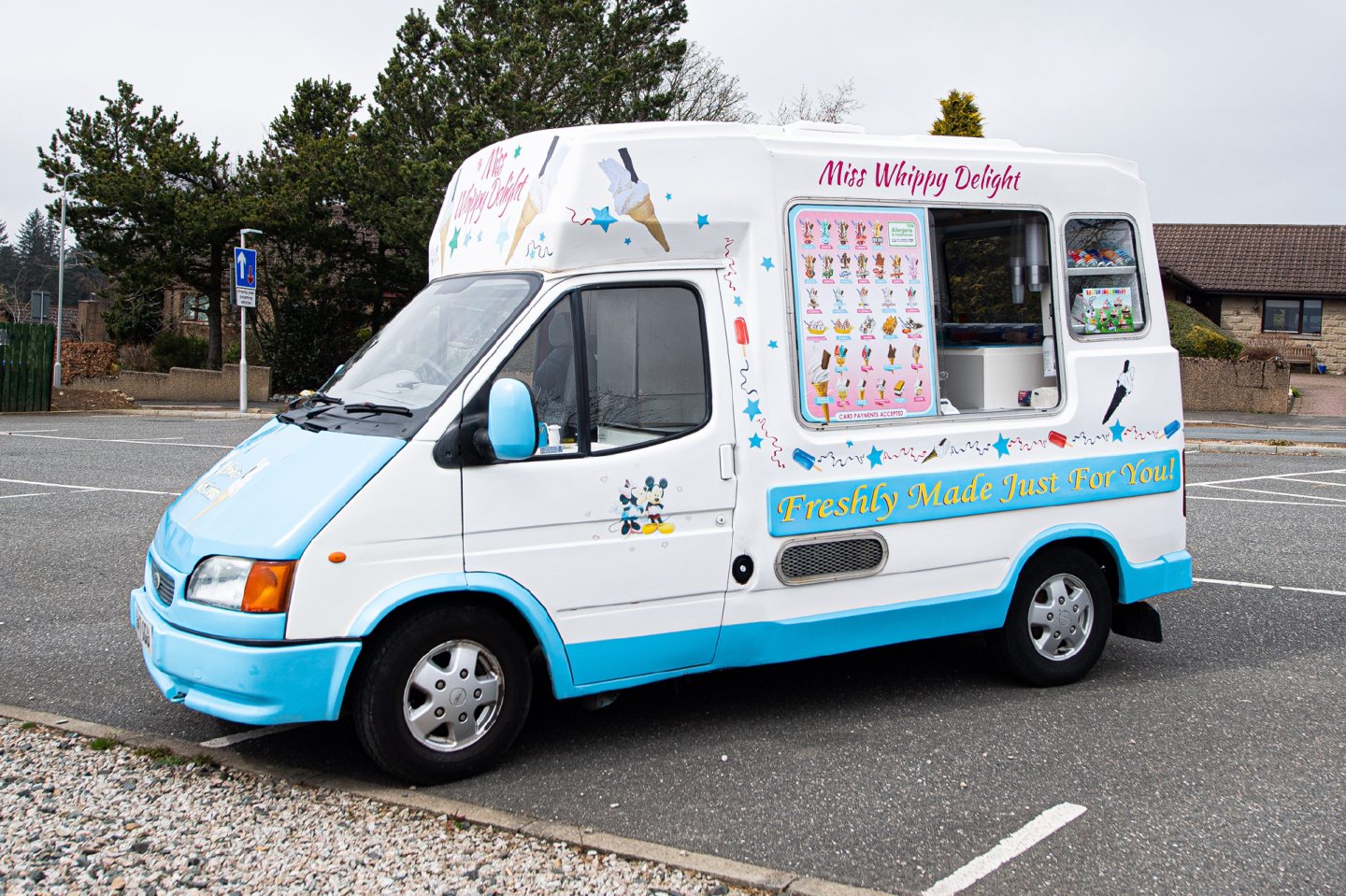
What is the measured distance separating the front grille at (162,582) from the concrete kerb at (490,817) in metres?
0.64

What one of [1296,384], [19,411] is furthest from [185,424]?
[1296,384]

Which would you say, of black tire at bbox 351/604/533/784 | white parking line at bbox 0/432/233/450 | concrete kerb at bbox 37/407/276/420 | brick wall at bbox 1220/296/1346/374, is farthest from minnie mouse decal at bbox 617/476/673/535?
brick wall at bbox 1220/296/1346/374

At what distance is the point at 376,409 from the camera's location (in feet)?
15.6

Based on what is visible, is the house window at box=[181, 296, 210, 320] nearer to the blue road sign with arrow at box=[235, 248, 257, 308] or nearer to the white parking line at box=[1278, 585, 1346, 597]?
the blue road sign with arrow at box=[235, 248, 257, 308]

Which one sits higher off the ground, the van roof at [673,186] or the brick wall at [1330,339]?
the brick wall at [1330,339]

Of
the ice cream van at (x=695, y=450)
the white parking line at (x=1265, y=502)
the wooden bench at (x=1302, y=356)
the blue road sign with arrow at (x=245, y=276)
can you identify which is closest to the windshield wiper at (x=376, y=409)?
the ice cream van at (x=695, y=450)

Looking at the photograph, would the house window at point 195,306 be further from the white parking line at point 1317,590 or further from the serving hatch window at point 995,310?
the serving hatch window at point 995,310

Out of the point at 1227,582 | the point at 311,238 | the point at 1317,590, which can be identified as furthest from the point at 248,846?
the point at 311,238

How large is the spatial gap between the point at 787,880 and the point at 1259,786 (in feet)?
7.02

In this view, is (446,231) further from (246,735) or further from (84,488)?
(84,488)

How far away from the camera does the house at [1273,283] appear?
40.8m

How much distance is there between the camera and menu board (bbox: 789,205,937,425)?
5305 millimetres

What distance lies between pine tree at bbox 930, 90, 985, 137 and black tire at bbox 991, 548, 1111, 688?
901 inches

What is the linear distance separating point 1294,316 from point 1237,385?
1680cm
